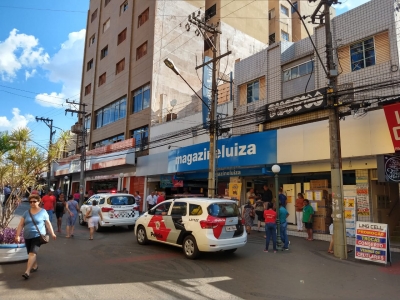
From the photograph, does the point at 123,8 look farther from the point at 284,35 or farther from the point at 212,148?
the point at 212,148

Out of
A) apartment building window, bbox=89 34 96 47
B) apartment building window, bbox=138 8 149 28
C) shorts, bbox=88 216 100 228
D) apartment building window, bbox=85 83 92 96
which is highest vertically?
apartment building window, bbox=89 34 96 47

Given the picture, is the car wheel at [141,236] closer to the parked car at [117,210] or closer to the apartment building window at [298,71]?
the parked car at [117,210]

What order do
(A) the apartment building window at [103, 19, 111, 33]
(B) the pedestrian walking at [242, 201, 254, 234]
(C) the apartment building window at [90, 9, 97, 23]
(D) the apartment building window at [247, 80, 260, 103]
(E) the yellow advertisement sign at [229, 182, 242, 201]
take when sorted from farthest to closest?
(C) the apartment building window at [90, 9, 97, 23]
(A) the apartment building window at [103, 19, 111, 33]
(D) the apartment building window at [247, 80, 260, 103]
(E) the yellow advertisement sign at [229, 182, 242, 201]
(B) the pedestrian walking at [242, 201, 254, 234]

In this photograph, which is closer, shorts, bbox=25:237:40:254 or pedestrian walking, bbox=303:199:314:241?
shorts, bbox=25:237:40:254

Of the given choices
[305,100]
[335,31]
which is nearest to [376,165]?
[305,100]

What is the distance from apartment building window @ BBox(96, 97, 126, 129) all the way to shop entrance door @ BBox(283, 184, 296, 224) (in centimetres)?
1907

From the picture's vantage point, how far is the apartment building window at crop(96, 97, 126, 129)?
30.4 meters

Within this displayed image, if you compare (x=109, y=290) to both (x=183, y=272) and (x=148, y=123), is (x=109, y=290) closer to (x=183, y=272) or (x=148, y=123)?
(x=183, y=272)

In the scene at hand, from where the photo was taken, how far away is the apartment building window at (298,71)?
15.1 m

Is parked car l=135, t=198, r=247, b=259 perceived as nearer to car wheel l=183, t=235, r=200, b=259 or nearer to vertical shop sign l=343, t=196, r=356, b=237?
car wheel l=183, t=235, r=200, b=259

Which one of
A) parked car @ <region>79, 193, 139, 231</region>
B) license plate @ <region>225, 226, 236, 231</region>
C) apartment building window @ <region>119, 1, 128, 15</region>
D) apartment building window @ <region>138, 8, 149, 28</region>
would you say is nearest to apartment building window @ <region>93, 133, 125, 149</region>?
apartment building window @ <region>138, 8, 149, 28</region>

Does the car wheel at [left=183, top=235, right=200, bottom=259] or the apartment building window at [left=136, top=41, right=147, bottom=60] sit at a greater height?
the apartment building window at [left=136, top=41, right=147, bottom=60]

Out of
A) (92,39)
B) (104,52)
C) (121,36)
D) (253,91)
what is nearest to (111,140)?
(121,36)

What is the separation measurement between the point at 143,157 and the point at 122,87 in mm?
9142
